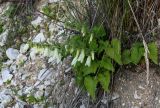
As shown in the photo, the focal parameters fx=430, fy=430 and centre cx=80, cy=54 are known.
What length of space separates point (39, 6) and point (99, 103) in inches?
→ 46.2

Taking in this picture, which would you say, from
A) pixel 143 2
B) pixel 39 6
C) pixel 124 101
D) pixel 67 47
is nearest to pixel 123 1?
pixel 143 2

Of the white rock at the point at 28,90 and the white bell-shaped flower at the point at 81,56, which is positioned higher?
the white bell-shaped flower at the point at 81,56

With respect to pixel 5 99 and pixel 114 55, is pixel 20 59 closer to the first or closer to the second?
pixel 5 99

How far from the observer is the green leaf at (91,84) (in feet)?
7.58

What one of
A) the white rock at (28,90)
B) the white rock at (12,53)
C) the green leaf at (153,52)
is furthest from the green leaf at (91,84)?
the white rock at (12,53)

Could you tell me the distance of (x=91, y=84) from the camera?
2332 mm

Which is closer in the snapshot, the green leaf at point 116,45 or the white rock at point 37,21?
the green leaf at point 116,45

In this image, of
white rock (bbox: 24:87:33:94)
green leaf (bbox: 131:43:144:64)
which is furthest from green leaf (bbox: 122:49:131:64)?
Answer: white rock (bbox: 24:87:33:94)

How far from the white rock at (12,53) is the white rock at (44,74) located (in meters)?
0.32

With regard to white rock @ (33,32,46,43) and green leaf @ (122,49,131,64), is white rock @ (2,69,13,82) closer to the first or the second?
white rock @ (33,32,46,43)

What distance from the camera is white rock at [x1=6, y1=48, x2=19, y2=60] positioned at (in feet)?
10.0

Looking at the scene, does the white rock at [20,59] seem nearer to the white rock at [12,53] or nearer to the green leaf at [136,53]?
the white rock at [12,53]

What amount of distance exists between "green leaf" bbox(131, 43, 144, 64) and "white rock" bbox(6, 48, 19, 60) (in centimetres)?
104

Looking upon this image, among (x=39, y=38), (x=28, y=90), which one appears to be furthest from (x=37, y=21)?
(x=28, y=90)
